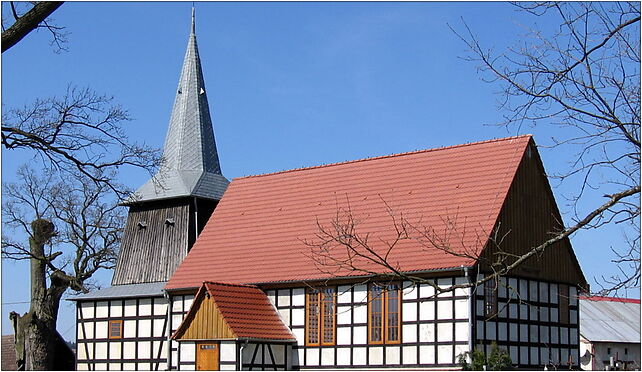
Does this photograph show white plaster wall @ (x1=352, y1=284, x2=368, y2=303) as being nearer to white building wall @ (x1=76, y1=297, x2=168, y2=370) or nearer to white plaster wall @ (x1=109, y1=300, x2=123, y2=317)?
white building wall @ (x1=76, y1=297, x2=168, y2=370)

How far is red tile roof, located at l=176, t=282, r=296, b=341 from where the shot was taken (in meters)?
28.3

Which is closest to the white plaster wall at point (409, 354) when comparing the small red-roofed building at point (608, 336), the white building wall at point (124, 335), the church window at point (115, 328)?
the white building wall at point (124, 335)

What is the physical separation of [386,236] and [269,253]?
4.34 meters

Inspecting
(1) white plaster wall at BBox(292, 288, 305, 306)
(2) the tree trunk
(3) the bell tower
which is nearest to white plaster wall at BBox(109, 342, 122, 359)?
(3) the bell tower

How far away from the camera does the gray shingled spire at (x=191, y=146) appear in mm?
36125

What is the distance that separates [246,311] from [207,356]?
1.74 metres

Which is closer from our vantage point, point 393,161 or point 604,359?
point 393,161

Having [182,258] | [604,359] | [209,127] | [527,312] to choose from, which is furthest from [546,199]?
[604,359]

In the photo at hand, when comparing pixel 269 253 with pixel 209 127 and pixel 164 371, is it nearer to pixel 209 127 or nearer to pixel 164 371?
pixel 164 371

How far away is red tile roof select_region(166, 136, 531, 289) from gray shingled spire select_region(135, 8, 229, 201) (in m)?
1.59

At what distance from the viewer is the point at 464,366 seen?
25016 mm

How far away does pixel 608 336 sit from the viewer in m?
48.2

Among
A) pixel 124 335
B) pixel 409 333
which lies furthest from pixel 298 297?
pixel 124 335

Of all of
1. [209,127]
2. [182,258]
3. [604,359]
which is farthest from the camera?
[604,359]
